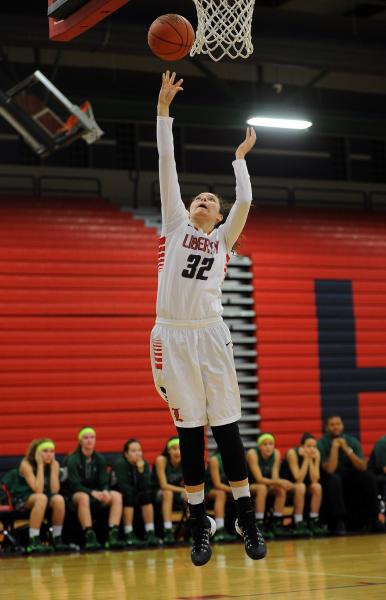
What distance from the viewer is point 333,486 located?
45.1ft

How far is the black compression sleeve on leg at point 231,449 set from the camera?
6.47 metres

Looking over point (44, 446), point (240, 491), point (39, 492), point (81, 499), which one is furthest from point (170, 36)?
point (81, 499)

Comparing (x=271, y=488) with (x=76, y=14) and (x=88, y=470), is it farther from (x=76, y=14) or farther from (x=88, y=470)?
(x=76, y=14)

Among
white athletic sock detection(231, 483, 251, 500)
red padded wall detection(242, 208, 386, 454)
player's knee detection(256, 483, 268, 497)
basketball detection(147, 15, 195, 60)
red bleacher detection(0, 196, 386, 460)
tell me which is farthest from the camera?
red padded wall detection(242, 208, 386, 454)

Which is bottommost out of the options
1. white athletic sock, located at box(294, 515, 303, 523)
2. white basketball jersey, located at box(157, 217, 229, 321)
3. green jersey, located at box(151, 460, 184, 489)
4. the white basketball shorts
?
white athletic sock, located at box(294, 515, 303, 523)

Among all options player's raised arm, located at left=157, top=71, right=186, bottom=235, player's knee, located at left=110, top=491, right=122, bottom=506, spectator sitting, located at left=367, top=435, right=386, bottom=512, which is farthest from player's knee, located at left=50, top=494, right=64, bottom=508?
player's raised arm, located at left=157, top=71, right=186, bottom=235

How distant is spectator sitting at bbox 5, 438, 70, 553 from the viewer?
12031 millimetres

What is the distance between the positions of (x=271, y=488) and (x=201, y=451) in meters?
7.36

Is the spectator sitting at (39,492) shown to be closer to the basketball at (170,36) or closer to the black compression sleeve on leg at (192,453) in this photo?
the black compression sleeve on leg at (192,453)

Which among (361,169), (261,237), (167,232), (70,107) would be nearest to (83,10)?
(167,232)

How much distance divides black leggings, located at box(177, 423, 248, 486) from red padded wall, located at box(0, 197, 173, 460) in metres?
8.69

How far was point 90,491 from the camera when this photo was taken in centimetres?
1253

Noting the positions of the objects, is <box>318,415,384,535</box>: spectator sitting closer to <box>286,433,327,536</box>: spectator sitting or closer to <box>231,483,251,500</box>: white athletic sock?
<box>286,433,327,536</box>: spectator sitting

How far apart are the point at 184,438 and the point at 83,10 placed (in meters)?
3.61
